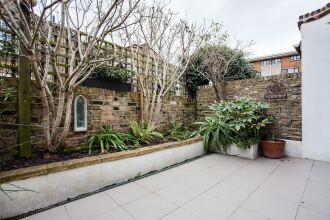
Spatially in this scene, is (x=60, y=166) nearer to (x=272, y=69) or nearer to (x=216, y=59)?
(x=216, y=59)

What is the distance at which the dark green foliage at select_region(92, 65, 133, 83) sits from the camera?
3.58m

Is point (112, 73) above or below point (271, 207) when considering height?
above

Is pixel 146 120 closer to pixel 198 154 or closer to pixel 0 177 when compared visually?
pixel 198 154

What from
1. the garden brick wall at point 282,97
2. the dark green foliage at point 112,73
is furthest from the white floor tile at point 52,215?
the garden brick wall at point 282,97

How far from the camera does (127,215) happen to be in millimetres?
1797

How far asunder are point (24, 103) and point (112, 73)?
168 cm

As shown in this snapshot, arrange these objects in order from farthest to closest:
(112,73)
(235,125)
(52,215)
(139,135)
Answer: (235,125)
(112,73)
(139,135)
(52,215)

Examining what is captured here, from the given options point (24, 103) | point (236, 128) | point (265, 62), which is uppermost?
point (265, 62)

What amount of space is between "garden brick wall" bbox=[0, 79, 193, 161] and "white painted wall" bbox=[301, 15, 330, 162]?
308cm

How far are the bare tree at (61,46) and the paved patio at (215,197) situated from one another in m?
1.20

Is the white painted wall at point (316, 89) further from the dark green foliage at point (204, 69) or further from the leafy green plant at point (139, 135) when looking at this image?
the leafy green plant at point (139, 135)

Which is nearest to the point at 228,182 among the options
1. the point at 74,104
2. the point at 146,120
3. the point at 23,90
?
the point at 146,120

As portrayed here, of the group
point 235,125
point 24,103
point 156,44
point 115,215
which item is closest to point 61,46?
point 24,103

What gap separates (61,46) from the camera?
2977 millimetres
